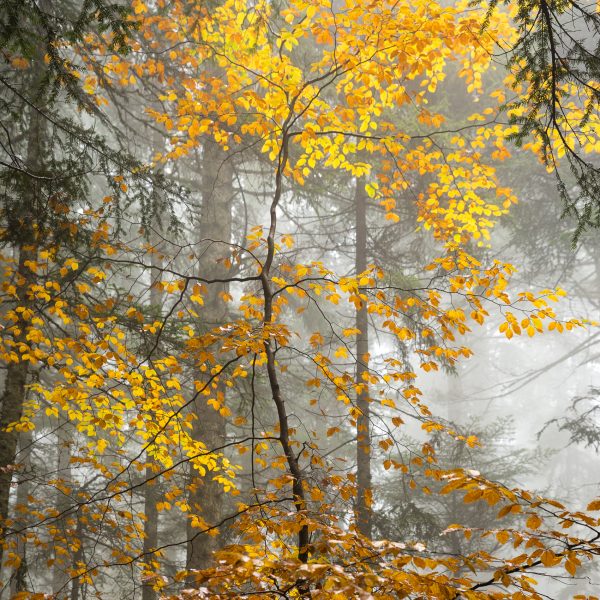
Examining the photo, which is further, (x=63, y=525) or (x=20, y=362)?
Result: (x=20, y=362)

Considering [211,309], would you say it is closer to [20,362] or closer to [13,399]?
[20,362]

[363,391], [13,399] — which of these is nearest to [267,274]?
[13,399]

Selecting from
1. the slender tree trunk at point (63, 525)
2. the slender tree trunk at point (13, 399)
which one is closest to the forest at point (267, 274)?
the slender tree trunk at point (13, 399)

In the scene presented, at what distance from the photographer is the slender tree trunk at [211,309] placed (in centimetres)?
767

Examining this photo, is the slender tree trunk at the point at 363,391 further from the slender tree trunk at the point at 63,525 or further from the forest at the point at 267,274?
the slender tree trunk at the point at 63,525

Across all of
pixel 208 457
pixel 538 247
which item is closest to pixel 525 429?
pixel 538 247

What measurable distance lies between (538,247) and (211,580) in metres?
11.4

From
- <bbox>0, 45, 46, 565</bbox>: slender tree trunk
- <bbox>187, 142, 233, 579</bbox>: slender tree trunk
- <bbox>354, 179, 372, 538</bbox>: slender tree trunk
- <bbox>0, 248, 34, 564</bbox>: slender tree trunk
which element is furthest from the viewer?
<bbox>354, 179, 372, 538</bbox>: slender tree trunk

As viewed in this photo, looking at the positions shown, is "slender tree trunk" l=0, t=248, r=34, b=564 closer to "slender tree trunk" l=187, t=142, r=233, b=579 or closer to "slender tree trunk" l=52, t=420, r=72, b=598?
"slender tree trunk" l=52, t=420, r=72, b=598

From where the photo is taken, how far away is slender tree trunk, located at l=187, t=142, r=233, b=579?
767cm

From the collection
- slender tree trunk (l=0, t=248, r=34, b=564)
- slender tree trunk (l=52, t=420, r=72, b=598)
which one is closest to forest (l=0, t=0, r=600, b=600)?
slender tree trunk (l=0, t=248, r=34, b=564)

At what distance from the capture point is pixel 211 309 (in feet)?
29.1

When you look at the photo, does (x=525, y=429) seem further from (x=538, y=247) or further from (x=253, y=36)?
(x=253, y=36)

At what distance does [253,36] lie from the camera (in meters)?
6.36
